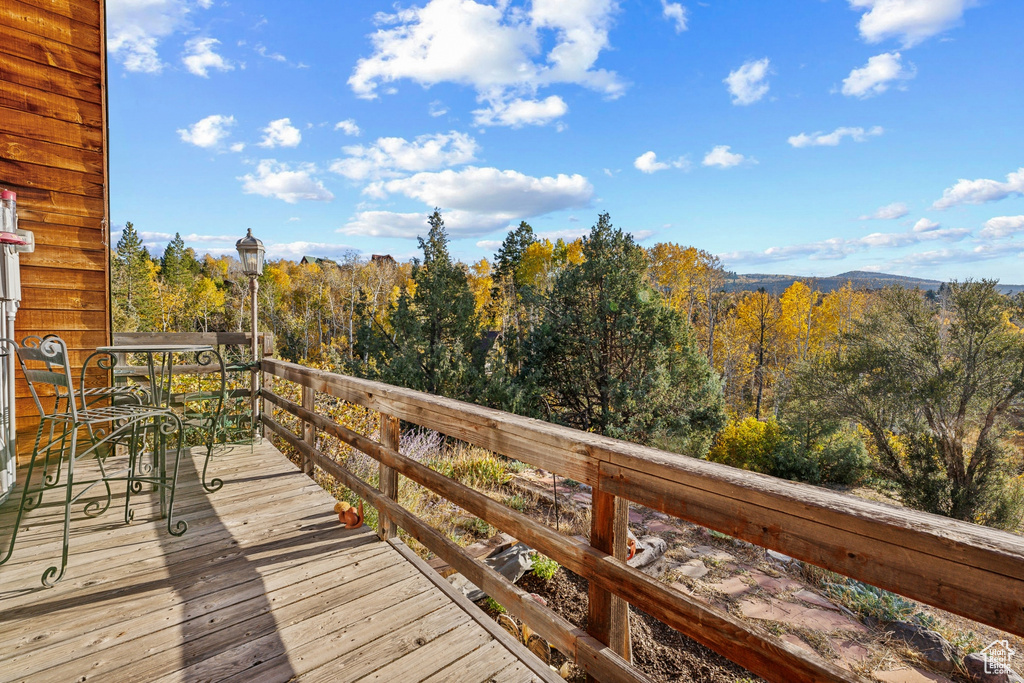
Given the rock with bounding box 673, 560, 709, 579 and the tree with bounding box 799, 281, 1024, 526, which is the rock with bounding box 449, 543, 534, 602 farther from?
the tree with bounding box 799, 281, 1024, 526

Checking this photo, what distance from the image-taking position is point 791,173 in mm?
32938

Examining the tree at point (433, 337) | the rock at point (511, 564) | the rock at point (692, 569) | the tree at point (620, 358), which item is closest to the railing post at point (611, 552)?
the rock at point (511, 564)

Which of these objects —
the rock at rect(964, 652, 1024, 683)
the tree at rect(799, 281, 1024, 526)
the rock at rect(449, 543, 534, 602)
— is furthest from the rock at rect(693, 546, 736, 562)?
the tree at rect(799, 281, 1024, 526)

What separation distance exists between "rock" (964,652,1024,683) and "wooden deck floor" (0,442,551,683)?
3.74 m

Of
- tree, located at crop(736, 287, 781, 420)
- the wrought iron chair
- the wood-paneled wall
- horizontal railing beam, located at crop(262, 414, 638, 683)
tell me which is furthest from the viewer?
tree, located at crop(736, 287, 781, 420)

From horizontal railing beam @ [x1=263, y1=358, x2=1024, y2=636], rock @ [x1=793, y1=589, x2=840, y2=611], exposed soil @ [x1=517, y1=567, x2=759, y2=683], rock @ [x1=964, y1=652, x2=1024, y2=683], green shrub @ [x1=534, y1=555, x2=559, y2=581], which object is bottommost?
rock @ [x1=793, y1=589, x2=840, y2=611]

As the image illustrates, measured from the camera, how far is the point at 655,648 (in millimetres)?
2857

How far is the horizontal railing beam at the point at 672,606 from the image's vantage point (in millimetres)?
897

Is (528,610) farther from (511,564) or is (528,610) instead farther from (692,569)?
(692,569)

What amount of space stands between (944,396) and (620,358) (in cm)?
794

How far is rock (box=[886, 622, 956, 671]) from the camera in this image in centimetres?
331

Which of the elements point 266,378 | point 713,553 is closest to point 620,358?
point 713,553

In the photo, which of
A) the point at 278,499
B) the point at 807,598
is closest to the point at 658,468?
the point at 278,499

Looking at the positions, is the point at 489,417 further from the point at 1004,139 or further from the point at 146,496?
the point at 1004,139
